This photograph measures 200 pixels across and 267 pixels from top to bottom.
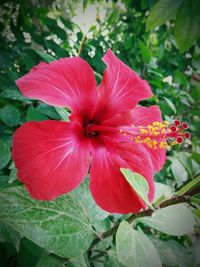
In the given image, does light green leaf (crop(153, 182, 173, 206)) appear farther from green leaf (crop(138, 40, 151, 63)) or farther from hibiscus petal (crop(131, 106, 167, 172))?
green leaf (crop(138, 40, 151, 63))

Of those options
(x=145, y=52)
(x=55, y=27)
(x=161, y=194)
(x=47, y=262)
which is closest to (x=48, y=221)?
(x=47, y=262)

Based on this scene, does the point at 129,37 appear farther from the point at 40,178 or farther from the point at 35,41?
the point at 40,178

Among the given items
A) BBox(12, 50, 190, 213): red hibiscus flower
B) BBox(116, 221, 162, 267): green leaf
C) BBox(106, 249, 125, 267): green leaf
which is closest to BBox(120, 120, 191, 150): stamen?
BBox(12, 50, 190, 213): red hibiscus flower

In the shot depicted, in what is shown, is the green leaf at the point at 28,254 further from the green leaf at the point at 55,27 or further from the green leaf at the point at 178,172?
the green leaf at the point at 55,27

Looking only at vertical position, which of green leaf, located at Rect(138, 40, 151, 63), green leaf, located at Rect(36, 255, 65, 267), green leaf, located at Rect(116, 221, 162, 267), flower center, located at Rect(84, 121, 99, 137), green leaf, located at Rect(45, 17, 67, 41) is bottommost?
green leaf, located at Rect(36, 255, 65, 267)

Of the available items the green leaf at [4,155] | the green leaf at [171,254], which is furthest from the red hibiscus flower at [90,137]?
the green leaf at [171,254]

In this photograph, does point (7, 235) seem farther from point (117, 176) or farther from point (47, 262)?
point (117, 176)
